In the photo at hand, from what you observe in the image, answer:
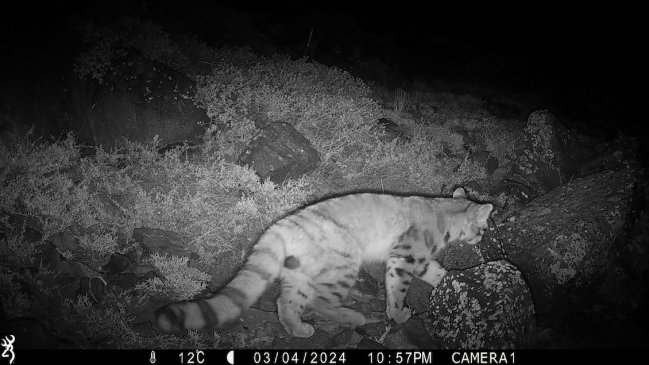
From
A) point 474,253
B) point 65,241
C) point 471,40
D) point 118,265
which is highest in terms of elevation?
point 471,40

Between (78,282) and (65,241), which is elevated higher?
(65,241)

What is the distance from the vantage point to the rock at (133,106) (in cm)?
668

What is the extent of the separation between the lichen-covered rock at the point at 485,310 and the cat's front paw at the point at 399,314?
0.52m

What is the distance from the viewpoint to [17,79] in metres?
6.25

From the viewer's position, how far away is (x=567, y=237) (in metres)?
5.03

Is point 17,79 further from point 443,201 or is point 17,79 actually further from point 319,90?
point 443,201

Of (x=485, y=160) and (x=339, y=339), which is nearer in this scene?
(x=339, y=339)

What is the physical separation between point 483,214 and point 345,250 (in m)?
2.42

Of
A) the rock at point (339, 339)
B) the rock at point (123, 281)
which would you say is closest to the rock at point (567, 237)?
the rock at point (339, 339)

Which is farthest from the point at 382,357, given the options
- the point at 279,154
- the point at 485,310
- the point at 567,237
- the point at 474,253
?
the point at 279,154

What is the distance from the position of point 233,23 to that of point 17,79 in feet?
36.5

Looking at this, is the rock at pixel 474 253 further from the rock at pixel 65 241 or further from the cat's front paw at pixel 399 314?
the rock at pixel 65 241

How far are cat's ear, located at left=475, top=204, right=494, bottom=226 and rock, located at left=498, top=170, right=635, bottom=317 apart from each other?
0.37m

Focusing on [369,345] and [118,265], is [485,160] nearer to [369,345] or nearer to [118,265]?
[369,345]
